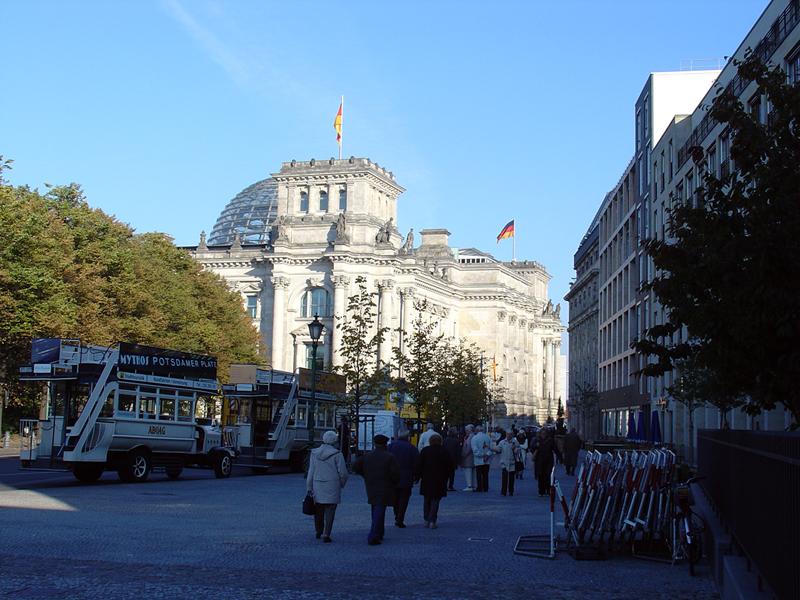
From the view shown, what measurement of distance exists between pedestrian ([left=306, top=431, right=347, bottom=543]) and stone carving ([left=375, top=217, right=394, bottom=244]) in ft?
299

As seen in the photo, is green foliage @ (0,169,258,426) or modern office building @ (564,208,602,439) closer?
green foliage @ (0,169,258,426)

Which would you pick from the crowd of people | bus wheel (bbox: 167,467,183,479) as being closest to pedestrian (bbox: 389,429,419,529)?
the crowd of people

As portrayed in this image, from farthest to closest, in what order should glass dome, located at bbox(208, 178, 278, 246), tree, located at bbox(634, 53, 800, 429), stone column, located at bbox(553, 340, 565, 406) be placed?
stone column, located at bbox(553, 340, 565, 406) < glass dome, located at bbox(208, 178, 278, 246) < tree, located at bbox(634, 53, 800, 429)

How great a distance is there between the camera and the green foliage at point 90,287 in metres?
46.5

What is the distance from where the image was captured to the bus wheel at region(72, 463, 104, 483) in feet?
99.8

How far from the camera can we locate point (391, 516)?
23.2 metres

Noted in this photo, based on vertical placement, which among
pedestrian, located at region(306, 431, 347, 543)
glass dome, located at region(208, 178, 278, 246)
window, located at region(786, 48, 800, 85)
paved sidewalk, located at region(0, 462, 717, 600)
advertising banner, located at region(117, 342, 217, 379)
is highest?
glass dome, located at region(208, 178, 278, 246)

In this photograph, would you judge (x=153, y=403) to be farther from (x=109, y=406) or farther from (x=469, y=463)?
(x=469, y=463)

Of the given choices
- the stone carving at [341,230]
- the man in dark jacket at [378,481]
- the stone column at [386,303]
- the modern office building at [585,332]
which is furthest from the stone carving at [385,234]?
the man in dark jacket at [378,481]

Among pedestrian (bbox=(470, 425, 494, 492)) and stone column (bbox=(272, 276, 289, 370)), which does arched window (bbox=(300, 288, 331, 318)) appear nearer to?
stone column (bbox=(272, 276, 289, 370))

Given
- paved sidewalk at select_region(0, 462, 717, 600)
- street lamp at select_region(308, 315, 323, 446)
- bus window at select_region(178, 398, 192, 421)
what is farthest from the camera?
street lamp at select_region(308, 315, 323, 446)

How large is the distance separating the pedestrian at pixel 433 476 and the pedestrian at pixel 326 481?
3303mm

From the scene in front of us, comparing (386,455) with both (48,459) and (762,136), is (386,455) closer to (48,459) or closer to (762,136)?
(762,136)

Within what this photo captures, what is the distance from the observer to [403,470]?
21.0 meters
